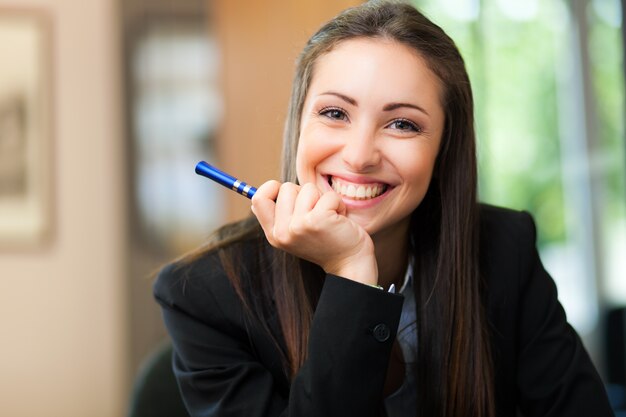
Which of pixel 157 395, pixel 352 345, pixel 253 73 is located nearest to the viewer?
pixel 352 345

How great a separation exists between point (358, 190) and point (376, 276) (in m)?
0.14

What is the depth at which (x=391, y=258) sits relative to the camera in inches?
59.2

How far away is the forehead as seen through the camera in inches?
50.4

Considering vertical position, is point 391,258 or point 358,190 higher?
point 358,190

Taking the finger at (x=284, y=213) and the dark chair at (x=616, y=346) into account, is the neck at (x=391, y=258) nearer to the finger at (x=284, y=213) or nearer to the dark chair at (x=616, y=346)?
the finger at (x=284, y=213)

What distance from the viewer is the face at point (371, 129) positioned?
4.19ft

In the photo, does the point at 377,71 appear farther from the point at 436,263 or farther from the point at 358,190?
the point at 436,263

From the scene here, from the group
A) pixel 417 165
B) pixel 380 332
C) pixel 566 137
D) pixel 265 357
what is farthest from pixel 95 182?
pixel 380 332

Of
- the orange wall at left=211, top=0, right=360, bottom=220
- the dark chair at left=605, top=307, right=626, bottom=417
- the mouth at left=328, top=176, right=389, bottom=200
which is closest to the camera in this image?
the mouth at left=328, top=176, right=389, bottom=200

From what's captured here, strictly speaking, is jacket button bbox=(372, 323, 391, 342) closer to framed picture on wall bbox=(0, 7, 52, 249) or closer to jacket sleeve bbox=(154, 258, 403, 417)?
jacket sleeve bbox=(154, 258, 403, 417)

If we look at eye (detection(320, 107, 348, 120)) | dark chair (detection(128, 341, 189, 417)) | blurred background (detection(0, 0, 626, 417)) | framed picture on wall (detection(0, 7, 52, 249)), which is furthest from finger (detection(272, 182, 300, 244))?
framed picture on wall (detection(0, 7, 52, 249))

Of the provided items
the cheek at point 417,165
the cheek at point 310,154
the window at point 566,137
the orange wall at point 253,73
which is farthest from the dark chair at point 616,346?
the cheek at point 310,154

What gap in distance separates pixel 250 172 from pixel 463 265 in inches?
92.3

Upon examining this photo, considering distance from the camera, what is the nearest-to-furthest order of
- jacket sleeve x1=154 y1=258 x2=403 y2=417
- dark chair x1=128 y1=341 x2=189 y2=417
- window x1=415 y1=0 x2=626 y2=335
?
jacket sleeve x1=154 y1=258 x2=403 y2=417, dark chair x1=128 y1=341 x2=189 y2=417, window x1=415 y1=0 x2=626 y2=335
